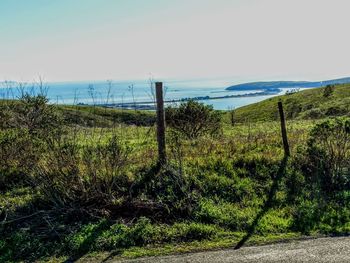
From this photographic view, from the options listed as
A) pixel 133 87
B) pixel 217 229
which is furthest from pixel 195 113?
pixel 217 229

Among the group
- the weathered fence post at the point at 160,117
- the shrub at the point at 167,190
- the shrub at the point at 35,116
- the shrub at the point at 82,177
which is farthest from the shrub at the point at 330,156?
the shrub at the point at 35,116

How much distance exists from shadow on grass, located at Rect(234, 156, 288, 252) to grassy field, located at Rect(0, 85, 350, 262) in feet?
0.06

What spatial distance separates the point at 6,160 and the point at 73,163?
102 inches

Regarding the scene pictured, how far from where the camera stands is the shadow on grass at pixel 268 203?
7.19 meters

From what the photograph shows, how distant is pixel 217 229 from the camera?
7.59 m

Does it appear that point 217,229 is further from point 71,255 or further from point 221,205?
point 71,255

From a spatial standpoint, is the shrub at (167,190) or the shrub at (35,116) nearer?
the shrub at (167,190)

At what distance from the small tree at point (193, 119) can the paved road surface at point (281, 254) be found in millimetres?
10130

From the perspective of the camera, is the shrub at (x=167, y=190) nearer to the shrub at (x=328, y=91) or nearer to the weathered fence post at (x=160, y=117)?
the weathered fence post at (x=160, y=117)

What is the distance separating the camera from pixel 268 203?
8.69 metres

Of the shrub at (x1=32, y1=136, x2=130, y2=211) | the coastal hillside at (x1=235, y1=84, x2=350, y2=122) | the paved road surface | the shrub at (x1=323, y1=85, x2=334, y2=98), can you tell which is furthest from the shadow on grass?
the shrub at (x1=323, y1=85, x2=334, y2=98)

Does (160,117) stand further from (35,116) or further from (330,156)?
(35,116)

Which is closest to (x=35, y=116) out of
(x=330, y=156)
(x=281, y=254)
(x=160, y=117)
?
(x=160, y=117)

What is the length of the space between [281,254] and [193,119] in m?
11.5
